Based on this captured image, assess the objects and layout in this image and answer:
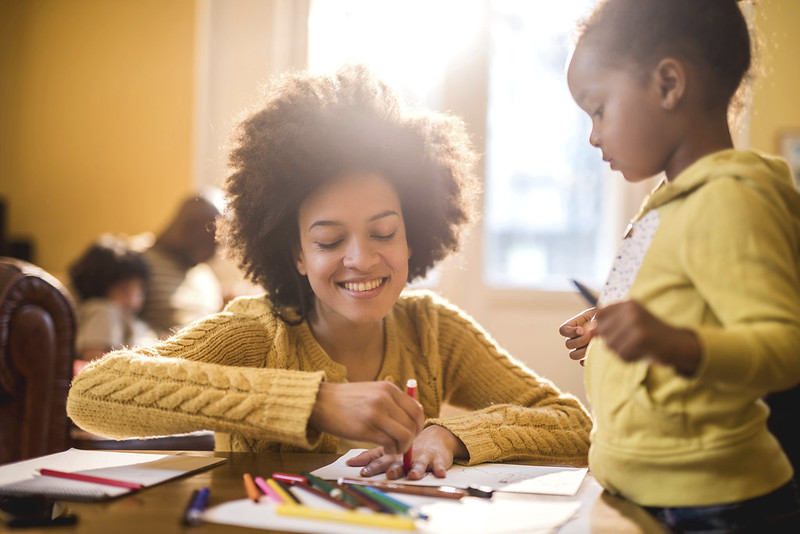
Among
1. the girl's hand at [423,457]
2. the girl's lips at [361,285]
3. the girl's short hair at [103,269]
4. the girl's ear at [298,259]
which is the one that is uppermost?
the girl's ear at [298,259]

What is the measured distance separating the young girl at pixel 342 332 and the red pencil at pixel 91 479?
0.51ft

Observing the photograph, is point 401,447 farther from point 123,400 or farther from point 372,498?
point 123,400

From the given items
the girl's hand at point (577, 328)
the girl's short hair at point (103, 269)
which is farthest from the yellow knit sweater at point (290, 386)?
the girl's short hair at point (103, 269)

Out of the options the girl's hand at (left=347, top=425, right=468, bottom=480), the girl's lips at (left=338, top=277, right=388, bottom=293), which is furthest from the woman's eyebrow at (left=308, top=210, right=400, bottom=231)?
the girl's hand at (left=347, top=425, right=468, bottom=480)

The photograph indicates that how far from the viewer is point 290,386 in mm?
925

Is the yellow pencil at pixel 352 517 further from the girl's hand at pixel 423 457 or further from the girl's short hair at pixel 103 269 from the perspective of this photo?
the girl's short hair at pixel 103 269

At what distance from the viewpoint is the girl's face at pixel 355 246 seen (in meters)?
1.23

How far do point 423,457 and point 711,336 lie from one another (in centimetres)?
48

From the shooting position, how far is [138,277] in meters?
3.07

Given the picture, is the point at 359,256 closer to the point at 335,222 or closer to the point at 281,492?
the point at 335,222

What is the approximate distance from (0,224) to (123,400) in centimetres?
339

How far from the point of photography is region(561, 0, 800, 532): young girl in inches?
23.5

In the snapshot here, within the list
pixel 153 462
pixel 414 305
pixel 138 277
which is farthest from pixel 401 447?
pixel 138 277

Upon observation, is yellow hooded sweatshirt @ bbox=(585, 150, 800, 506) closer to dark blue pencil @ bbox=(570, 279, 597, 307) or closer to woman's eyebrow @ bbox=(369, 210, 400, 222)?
dark blue pencil @ bbox=(570, 279, 597, 307)
